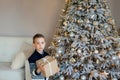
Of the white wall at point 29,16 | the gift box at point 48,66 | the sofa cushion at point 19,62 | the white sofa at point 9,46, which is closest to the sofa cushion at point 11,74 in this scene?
the sofa cushion at point 19,62

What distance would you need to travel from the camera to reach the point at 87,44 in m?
3.38

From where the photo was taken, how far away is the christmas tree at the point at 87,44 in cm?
329

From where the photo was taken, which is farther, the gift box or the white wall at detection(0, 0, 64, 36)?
the white wall at detection(0, 0, 64, 36)

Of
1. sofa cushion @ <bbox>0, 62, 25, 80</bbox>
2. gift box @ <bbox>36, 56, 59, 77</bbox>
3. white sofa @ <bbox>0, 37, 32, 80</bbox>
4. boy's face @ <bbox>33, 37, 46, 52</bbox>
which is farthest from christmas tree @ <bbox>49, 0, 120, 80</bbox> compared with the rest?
white sofa @ <bbox>0, 37, 32, 80</bbox>

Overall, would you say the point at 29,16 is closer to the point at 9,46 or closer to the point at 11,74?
the point at 9,46

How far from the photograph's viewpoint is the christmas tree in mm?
3287

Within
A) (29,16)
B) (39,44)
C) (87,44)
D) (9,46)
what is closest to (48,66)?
(39,44)

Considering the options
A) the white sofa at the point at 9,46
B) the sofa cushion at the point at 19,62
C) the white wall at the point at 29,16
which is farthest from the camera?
the white wall at the point at 29,16

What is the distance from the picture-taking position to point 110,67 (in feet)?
10.9

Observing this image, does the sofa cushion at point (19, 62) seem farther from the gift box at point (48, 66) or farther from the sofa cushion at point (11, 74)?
the gift box at point (48, 66)

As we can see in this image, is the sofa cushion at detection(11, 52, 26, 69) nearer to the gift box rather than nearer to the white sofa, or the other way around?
the white sofa

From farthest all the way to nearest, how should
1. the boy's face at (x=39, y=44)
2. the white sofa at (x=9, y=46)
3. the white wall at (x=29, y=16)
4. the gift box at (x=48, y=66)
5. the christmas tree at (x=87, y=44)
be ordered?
the white wall at (x=29, y=16) → the white sofa at (x=9, y=46) → the christmas tree at (x=87, y=44) → the boy's face at (x=39, y=44) → the gift box at (x=48, y=66)

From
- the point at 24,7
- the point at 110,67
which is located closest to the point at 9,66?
the point at 24,7

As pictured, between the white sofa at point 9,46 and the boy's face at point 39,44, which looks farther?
the white sofa at point 9,46
